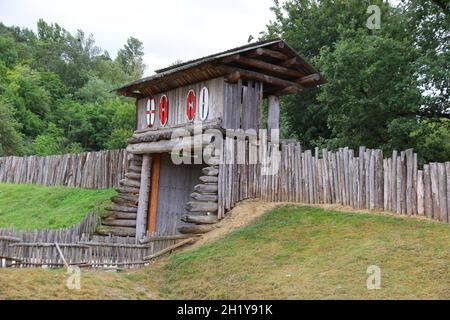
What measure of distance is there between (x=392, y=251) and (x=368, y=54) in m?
11.6

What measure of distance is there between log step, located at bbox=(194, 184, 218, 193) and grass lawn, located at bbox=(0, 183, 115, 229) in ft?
21.1

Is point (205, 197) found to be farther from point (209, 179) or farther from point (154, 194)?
point (154, 194)

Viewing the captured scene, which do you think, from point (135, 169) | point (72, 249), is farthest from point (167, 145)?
point (72, 249)

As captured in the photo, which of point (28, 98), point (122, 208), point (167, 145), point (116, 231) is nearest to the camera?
point (167, 145)

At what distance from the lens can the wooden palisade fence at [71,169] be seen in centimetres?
2211

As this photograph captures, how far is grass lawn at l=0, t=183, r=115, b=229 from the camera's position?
63.8 feet

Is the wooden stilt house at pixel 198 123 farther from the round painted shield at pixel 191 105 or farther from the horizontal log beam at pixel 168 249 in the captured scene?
the horizontal log beam at pixel 168 249

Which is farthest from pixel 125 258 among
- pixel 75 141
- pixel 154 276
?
pixel 75 141

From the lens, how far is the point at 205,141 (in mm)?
14859

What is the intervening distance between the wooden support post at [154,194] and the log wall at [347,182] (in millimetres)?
4582

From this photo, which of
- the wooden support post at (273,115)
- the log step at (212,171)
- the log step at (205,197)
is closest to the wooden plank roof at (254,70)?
the wooden support post at (273,115)

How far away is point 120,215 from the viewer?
1767cm

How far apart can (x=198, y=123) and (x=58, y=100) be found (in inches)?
1642
